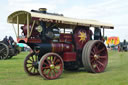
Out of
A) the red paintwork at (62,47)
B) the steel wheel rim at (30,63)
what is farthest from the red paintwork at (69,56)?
the steel wheel rim at (30,63)

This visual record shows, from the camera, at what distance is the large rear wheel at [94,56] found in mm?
8547

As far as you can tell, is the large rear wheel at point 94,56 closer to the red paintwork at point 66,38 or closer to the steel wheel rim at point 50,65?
the red paintwork at point 66,38

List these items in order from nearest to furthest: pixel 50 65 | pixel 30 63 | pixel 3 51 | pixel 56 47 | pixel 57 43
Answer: pixel 50 65 → pixel 56 47 → pixel 57 43 → pixel 30 63 → pixel 3 51

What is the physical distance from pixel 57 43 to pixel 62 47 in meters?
0.26

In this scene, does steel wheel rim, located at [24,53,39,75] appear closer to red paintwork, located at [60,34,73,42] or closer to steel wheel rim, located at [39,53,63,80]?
steel wheel rim, located at [39,53,63,80]

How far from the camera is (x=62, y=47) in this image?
330 inches

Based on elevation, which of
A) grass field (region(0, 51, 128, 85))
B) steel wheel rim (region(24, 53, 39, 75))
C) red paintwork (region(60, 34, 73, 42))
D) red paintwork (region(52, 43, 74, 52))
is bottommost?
grass field (region(0, 51, 128, 85))

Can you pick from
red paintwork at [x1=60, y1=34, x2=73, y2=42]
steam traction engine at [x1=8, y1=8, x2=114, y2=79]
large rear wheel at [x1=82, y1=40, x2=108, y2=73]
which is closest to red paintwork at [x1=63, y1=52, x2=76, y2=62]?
steam traction engine at [x1=8, y1=8, x2=114, y2=79]

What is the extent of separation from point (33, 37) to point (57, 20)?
3.67ft

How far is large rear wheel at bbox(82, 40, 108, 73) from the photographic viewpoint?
8.55 meters

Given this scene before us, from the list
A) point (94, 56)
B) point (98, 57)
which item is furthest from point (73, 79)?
point (98, 57)

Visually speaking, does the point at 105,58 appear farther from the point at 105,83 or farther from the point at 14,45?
the point at 14,45

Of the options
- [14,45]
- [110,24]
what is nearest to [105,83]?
[110,24]

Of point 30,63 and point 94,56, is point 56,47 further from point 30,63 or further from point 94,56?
point 94,56
